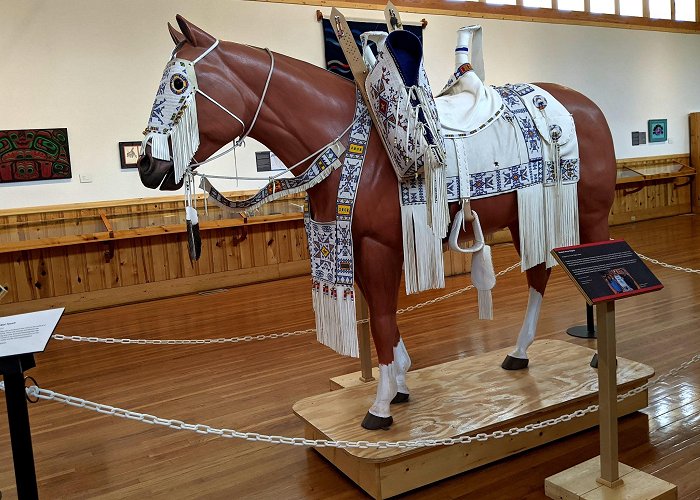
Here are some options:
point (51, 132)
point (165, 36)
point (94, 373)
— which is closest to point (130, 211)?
point (51, 132)

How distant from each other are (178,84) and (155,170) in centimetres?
30

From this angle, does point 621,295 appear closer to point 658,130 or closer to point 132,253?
point 132,253

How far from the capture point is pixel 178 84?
2.15 m

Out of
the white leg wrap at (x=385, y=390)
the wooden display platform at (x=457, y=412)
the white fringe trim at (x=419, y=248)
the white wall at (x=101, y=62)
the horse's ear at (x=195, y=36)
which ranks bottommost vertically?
the wooden display platform at (x=457, y=412)

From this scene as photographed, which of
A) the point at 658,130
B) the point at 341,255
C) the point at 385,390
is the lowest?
the point at 385,390

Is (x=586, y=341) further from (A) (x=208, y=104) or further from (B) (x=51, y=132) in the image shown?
(B) (x=51, y=132)

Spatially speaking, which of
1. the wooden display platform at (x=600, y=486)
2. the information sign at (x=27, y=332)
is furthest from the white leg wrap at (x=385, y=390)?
the information sign at (x=27, y=332)

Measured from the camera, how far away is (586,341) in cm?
416

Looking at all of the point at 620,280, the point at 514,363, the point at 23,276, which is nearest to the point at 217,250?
the point at 23,276

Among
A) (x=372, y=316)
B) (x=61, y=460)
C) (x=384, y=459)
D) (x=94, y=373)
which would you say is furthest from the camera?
(x=94, y=373)

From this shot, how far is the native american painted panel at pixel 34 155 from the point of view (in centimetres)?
609

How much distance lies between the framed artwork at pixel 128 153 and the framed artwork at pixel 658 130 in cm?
849

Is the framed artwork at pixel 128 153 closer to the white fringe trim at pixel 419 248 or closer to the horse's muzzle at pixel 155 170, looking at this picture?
the horse's muzzle at pixel 155 170

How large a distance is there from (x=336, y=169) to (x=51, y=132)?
193 inches
